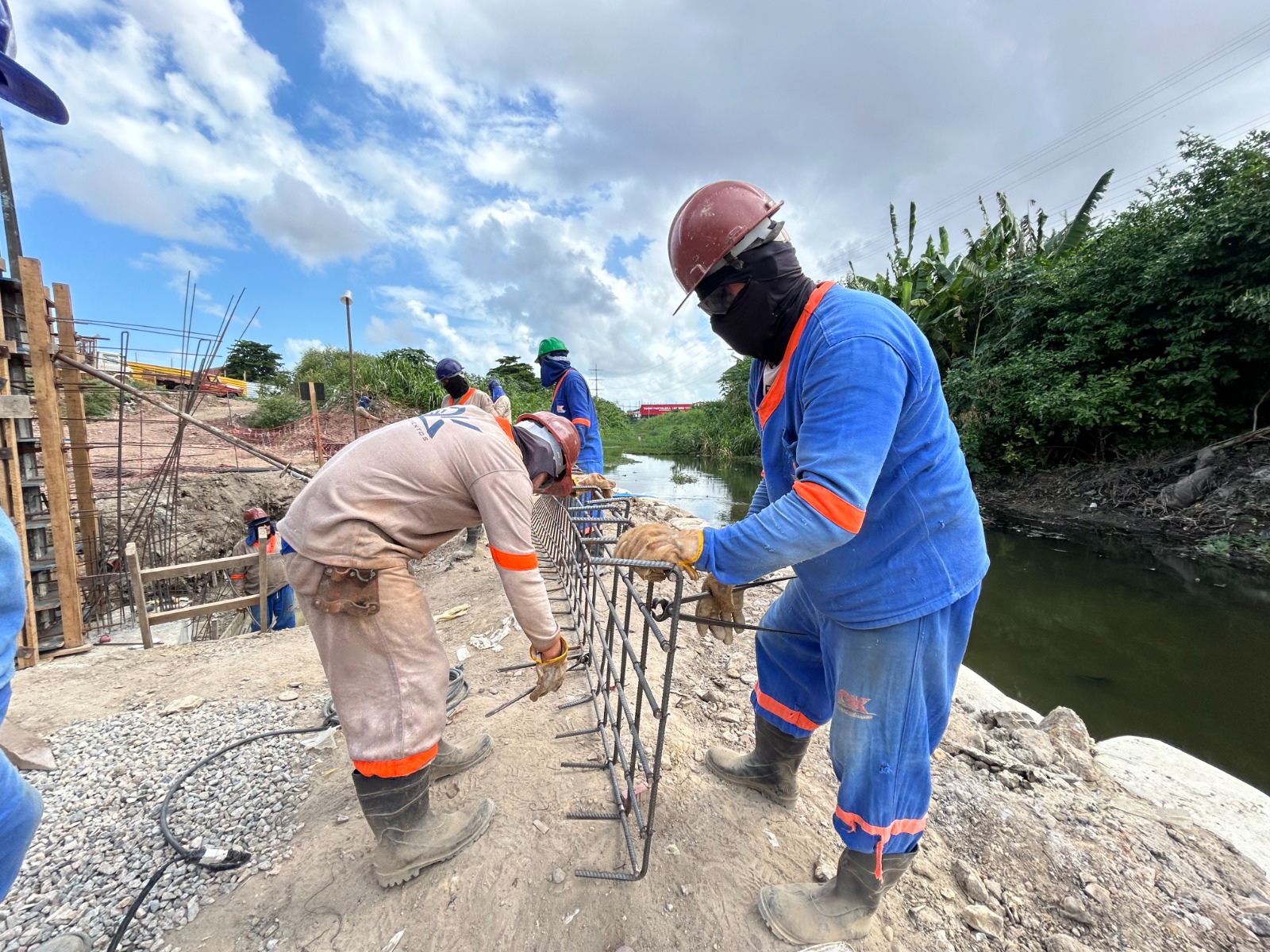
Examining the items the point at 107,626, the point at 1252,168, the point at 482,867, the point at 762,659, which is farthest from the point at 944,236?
the point at 107,626

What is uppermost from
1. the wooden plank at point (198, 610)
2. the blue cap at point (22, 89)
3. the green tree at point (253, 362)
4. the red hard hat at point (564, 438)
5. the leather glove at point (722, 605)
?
the green tree at point (253, 362)

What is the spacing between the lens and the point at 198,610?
4.84 metres

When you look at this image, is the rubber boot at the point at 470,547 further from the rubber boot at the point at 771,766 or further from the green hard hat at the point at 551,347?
the rubber boot at the point at 771,766

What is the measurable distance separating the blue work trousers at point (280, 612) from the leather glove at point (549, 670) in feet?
17.4

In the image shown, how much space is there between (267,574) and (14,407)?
7.67 feet

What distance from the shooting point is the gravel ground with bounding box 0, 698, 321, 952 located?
1756mm

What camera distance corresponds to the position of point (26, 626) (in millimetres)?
4207

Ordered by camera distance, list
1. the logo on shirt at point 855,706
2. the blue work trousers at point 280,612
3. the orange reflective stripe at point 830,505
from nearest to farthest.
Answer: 1. the orange reflective stripe at point 830,505
2. the logo on shirt at point 855,706
3. the blue work trousers at point 280,612

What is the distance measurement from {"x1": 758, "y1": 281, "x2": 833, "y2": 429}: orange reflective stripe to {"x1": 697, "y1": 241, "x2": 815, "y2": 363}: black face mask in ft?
0.11

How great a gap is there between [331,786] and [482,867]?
97 centimetres

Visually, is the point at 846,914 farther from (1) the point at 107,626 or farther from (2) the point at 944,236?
(2) the point at 944,236

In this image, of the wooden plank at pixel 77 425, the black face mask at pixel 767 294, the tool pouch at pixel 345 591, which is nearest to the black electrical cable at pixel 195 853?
the tool pouch at pixel 345 591

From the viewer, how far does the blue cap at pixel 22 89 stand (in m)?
1.34

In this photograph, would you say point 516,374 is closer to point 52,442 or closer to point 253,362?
point 253,362
